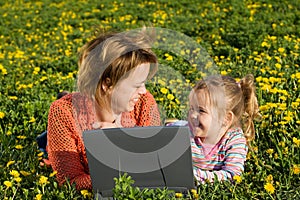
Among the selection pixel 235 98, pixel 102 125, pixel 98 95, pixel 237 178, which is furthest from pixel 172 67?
pixel 237 178

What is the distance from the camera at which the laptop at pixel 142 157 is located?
8.05ft

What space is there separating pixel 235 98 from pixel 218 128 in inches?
8.8

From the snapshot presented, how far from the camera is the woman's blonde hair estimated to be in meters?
2.85

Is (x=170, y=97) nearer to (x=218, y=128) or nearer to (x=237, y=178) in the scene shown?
(x=218, y=128)

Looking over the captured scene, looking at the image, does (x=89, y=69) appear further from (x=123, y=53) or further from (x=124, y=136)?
(x=124, y=136)

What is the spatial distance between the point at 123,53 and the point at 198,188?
0.90 m

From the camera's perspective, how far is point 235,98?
321 cm

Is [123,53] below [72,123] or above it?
above

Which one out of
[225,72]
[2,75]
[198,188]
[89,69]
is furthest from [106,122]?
[2,75]

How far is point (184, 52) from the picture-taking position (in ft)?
19.1

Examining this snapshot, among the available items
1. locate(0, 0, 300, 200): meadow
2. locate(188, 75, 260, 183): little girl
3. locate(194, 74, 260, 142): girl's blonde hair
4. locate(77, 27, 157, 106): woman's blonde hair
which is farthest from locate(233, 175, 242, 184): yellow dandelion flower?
locate(77, 27, 157, 106): woman's blonde hair

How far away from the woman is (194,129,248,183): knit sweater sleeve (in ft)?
2.00

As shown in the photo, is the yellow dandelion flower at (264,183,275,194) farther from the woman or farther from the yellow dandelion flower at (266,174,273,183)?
the woman

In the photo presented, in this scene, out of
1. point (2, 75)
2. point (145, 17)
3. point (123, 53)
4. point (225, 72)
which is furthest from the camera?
point (145, 17)
